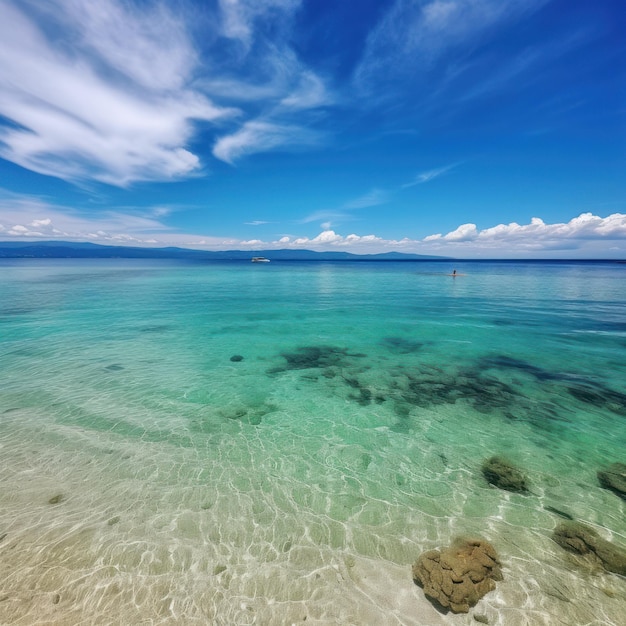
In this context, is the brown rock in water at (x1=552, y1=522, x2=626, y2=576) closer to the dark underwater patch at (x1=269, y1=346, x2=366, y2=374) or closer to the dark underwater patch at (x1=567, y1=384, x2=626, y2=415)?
the dark underwater patch at (x1=567, y1=384, x2=626, y2=415)

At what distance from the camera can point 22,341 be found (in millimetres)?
21219

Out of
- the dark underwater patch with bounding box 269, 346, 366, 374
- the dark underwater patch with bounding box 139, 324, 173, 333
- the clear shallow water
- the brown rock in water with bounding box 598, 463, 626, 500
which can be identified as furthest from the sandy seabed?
the dark underwater patch with bounding box 139, 324, 173, 333

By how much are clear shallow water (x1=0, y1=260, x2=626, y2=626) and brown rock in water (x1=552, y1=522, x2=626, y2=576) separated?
0.22 meters

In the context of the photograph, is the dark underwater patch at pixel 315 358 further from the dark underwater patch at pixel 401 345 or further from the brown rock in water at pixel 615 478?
the brown rock in water at pixel 615 478

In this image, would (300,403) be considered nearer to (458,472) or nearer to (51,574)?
(458,472)

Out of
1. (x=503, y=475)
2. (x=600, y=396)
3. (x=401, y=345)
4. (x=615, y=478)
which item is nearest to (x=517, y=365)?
(x=600, y=396)

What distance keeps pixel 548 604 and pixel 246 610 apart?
18.7ft

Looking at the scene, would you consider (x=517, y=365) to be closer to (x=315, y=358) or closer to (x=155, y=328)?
(x=315, y=358)

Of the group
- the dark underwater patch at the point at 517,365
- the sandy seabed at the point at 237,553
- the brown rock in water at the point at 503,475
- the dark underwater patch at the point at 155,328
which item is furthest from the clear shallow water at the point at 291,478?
the dark underwater patch at the point at 155,328

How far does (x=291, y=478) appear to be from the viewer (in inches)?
353

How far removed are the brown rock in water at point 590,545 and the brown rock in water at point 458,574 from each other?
1.95 metres

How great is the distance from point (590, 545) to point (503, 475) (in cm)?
236

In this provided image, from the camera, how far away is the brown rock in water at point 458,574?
5.62 m

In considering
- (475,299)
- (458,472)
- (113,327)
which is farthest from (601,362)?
(113,327)
